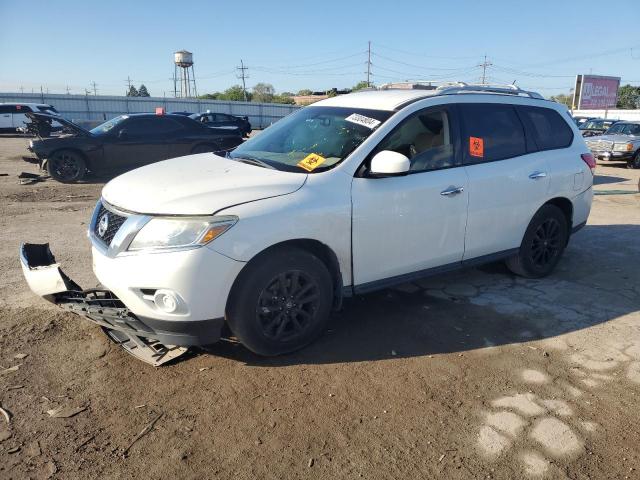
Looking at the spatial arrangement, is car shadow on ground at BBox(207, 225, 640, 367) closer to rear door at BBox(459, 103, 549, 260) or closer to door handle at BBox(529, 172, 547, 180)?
rear door at BBox(459, 103, 549, 260)

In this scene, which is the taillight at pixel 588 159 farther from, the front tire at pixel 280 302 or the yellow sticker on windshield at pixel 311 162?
the front tire at pixel 280 302

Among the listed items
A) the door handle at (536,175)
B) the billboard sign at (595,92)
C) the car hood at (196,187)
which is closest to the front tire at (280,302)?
the car hood at (196,187)

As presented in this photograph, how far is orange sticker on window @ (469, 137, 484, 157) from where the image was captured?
4.47 meters

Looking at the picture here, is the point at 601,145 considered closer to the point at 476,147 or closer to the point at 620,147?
the point at 620,147

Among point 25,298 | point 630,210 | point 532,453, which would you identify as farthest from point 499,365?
point 630,210

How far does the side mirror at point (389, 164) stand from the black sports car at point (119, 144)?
785 centimetres

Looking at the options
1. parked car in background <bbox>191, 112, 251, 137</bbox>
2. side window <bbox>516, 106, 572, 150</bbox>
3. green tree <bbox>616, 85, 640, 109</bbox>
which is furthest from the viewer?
green tree <bbox>616, 85, 640, 109</bbox>

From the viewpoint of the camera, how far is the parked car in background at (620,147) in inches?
641

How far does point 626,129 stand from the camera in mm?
17656

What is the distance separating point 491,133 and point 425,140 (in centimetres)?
79

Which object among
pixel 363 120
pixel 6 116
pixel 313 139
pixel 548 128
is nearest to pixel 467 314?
pixel 363 120

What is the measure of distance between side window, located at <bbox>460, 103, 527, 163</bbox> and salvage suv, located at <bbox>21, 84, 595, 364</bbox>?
0.6 inches

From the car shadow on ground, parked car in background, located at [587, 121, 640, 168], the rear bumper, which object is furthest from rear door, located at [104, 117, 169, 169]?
parked car in background, located at [587, 121, 640, 168]

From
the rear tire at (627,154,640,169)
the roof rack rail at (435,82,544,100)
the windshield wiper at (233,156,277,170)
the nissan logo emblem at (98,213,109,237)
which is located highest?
the roof rack rail at (435,82,544,100)
